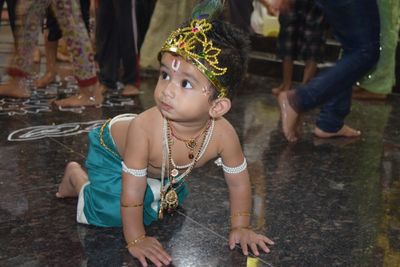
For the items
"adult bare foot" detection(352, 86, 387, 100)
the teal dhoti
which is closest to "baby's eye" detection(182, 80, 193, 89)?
the teal dhoti

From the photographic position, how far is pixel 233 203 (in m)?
1.50

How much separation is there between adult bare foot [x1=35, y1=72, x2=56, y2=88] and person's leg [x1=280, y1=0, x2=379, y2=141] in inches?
64.1

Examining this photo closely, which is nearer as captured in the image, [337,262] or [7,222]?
[337,262]

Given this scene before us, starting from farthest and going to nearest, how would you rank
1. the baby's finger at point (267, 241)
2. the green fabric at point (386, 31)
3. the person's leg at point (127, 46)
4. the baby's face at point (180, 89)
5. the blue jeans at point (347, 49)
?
1. the person's leg at point (127, 46)
2. the green fabric at point (386, 31)
3. the blue jeans at point (347, 49)
4. the baby's finger at point (267, 241)
5. the baby's face at point (180, 89)

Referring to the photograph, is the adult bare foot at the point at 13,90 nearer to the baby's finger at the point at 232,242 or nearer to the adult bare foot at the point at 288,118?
the adult bare foot at the point at 288,118

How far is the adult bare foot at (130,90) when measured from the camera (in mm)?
3312

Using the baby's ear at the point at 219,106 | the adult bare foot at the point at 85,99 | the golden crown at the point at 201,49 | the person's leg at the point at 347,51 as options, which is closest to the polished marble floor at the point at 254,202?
the adult bare foot at the point at 85,99

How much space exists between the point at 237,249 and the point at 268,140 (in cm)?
116

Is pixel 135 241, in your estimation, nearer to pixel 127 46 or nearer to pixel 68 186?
pixel 68 186

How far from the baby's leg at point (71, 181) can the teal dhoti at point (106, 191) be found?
0.26ft

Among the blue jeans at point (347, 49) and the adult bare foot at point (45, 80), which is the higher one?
the blue jeans at point (347, 49)

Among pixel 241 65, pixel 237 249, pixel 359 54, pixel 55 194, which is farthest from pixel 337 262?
pixel 359 54

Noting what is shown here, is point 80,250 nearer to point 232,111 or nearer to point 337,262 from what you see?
point 337,262

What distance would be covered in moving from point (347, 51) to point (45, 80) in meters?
1.91
